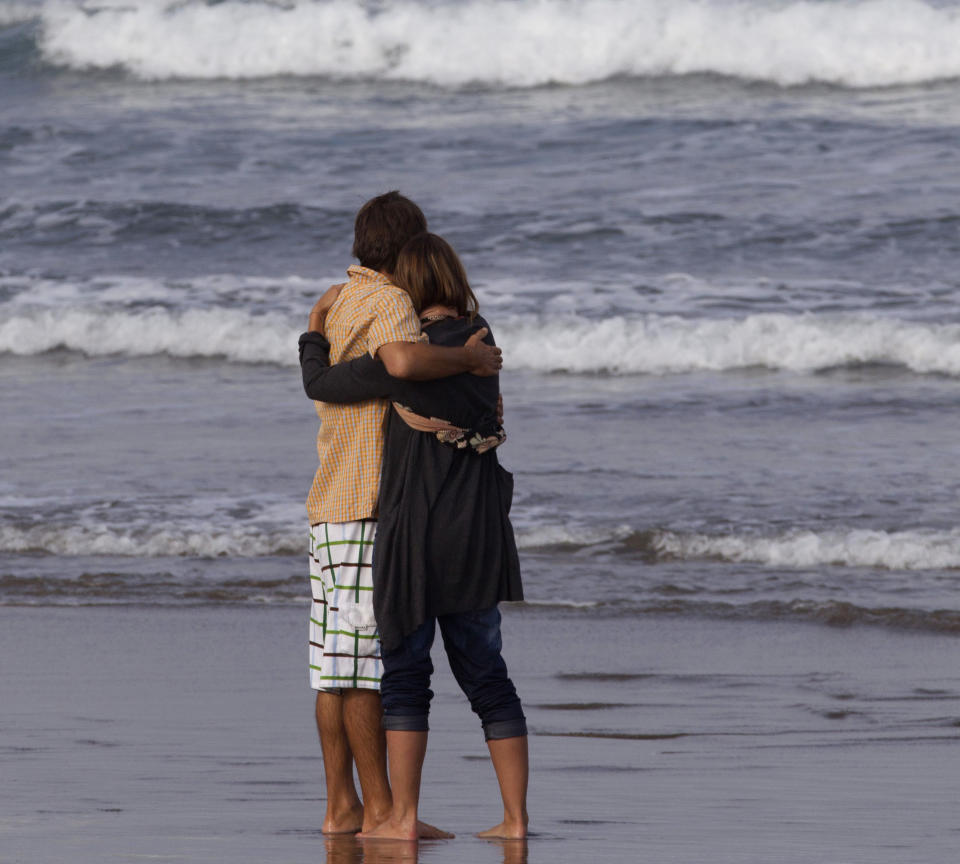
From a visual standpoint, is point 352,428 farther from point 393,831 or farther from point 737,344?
point 737,344

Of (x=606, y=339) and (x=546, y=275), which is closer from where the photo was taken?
(x=606, y=339)

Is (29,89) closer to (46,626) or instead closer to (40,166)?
(40,166)

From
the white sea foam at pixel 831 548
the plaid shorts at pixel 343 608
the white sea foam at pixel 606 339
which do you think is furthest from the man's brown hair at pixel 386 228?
the white sea foam at pixel 606 339

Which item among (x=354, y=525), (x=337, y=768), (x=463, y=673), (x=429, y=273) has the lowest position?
(x=337, y=768)

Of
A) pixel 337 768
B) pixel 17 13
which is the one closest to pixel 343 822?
pixel 337 768

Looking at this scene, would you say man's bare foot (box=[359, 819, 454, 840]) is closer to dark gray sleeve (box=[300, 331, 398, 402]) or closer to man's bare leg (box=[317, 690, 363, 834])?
man's bare leg (box=[317, 690, 363, 834])

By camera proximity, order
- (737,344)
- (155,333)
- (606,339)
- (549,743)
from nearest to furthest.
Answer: (549,743) → (737,344) → (606,339) → (155,333)

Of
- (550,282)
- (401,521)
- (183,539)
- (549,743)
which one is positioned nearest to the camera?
(401,521)

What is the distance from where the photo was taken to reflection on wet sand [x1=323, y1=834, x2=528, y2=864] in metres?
3.39

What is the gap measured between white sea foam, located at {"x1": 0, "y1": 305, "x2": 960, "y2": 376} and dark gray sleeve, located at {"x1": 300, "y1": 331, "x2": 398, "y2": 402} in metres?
8.25

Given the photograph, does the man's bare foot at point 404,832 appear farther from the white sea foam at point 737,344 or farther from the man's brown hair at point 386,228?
the white sea foam at point 737,344

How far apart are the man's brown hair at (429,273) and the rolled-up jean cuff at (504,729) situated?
3.13ft

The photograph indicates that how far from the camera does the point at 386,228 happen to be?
142 inches

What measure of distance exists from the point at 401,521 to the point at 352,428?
0.28 metres
